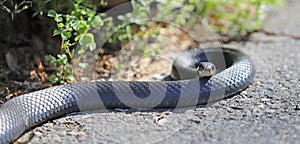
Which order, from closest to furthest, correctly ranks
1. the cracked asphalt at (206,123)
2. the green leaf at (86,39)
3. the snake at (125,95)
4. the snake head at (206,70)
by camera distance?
the cracked asphalt at (206,123) → the snake at (125,95) → the snake head at (206,70) → the green leaf at (86,39)

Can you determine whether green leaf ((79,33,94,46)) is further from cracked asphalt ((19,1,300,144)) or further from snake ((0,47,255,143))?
cracked asphalt ((19,1,300,144))

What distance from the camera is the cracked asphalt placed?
12.4 feet

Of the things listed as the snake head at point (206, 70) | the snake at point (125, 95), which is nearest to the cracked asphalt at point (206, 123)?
the snake at point (125, 95)

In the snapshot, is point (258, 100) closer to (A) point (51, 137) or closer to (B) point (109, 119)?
(B) point (109, 119)

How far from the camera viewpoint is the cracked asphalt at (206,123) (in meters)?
3.78

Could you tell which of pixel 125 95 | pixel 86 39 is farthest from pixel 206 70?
pixel 86 39

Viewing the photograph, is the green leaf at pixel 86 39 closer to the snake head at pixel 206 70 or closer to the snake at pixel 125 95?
the snake at pixel 125 95

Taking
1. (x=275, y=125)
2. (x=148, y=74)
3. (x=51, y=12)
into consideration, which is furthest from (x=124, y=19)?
(x=275, y=125)

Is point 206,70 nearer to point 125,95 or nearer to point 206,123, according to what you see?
point 206,123

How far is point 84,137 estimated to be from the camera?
3887 mm

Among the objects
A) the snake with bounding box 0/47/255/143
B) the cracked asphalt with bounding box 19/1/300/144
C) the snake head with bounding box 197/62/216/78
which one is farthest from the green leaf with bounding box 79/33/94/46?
the snake head with bounding box 197/62/216/78

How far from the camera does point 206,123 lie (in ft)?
13.3

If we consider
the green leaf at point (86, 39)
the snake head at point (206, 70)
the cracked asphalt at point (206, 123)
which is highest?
the green leaf at point (86, 39)

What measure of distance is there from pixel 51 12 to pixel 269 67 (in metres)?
2.96
